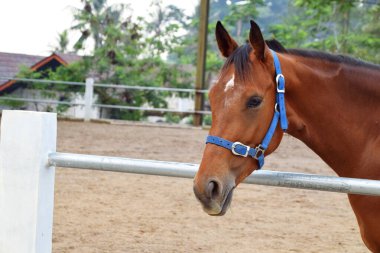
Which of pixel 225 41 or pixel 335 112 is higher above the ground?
pixel 225 41

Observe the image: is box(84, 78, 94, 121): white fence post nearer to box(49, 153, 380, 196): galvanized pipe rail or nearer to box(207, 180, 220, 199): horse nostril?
box(49, 153, 380, 196): galvanized pipe rail

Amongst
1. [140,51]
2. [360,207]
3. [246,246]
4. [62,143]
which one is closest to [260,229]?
[246,246]

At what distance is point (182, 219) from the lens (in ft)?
20.9

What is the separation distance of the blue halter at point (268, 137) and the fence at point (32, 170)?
14 centimetres

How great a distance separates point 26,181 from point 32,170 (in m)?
0.06

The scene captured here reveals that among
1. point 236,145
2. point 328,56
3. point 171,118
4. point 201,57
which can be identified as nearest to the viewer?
point 236,145

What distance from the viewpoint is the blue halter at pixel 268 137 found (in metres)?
2.55

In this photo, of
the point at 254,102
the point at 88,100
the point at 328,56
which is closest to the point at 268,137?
the point at 254,102

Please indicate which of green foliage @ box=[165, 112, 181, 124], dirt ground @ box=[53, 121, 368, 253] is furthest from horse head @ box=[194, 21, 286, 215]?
green foliage @ box=[165, 112, 181, 124]

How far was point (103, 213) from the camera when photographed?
21.4 ft

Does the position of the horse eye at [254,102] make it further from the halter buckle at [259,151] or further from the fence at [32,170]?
the fence at [32,170]

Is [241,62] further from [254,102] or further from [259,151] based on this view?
[259,151]

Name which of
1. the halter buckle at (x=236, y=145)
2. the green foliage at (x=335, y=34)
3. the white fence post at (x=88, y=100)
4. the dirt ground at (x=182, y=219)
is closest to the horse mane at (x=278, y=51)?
the halter buckle at (x=236, y=145)

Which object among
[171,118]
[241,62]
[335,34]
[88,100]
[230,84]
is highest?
[335,34]
